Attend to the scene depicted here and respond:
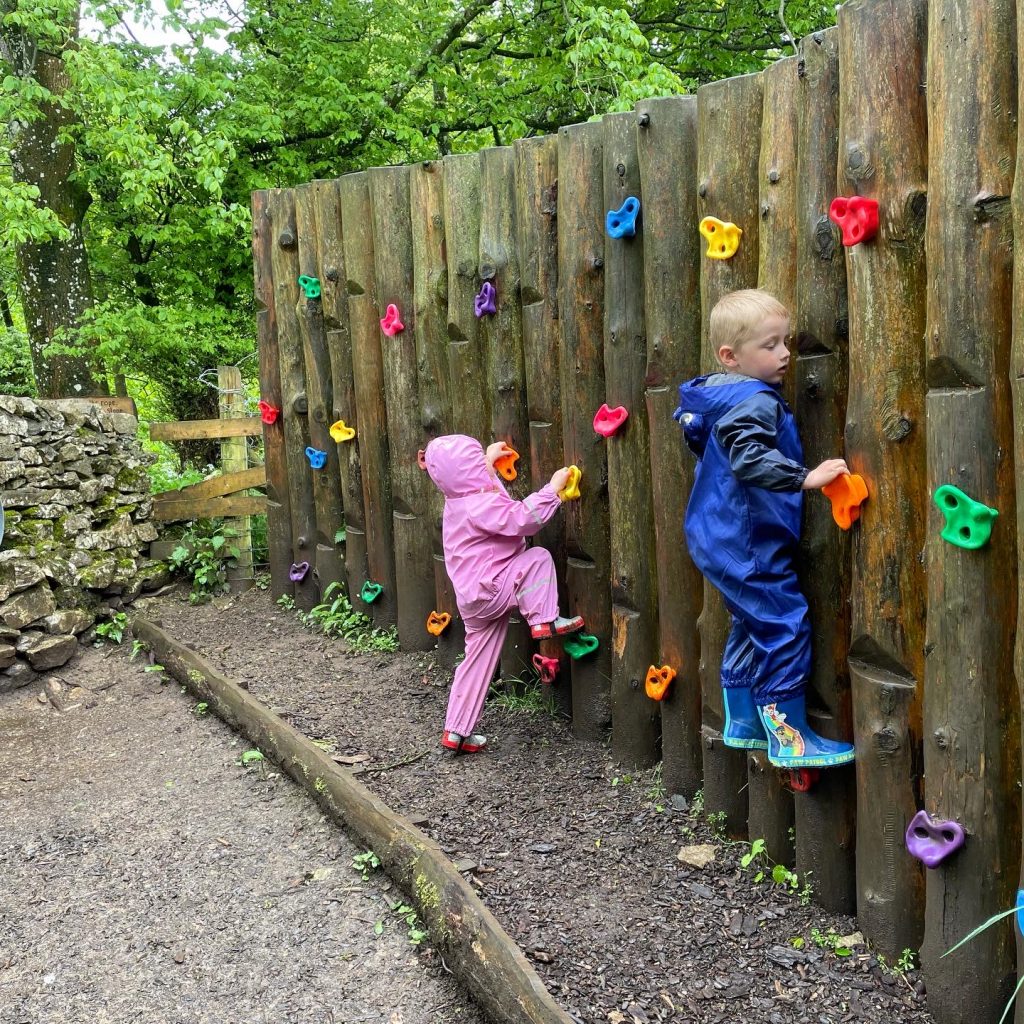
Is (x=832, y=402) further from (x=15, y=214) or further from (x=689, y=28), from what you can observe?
(x=689, y=28)

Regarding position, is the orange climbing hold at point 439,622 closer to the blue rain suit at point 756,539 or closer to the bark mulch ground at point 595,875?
the bark mulch ground at point 595,875

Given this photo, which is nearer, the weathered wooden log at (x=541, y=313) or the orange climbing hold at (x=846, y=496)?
the orange climbing hold at (x=846, y=496)

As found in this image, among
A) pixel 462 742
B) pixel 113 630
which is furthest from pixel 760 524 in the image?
pixel 113 630

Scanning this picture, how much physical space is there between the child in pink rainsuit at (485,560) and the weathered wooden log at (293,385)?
239cm

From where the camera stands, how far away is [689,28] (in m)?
11.6

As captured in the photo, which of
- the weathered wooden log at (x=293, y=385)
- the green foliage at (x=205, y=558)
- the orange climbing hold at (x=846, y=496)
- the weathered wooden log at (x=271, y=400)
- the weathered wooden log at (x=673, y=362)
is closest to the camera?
the orange climbing hold at (x=846, y=496)

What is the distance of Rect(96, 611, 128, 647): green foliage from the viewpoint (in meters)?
6.43

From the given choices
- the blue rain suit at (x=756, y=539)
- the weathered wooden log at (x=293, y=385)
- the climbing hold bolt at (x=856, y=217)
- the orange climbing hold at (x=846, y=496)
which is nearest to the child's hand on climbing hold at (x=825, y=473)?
the orange climbing hold at (x=846, y=496)

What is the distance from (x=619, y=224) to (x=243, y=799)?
116 inches

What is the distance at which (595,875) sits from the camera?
3.38m

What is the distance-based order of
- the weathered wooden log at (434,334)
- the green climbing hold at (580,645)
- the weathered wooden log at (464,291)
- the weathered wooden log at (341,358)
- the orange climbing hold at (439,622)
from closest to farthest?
the green climbing hold at (580,645)
the weathered wooden log at (464,291)
the weathered wooden log at (434,334)
the orange climbing hold at (439,622)
the weathered wooden log at (341,358)

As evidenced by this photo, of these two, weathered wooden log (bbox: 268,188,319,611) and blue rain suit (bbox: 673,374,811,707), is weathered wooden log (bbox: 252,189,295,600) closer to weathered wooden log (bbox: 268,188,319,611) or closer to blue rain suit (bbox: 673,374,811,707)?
weathered wooden log (bbox: 268,188,319,611)

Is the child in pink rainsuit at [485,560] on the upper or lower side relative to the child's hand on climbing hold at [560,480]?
lower

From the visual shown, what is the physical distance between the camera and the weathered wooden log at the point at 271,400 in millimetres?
6422
